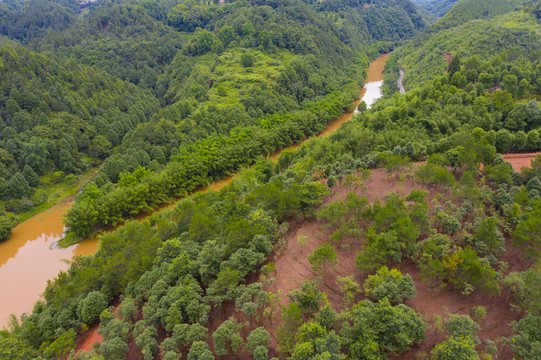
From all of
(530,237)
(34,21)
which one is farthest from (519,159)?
(34,21)

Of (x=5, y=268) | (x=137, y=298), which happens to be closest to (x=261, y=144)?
(x=137, y=298)

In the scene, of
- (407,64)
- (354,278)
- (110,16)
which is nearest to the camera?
(354,278)

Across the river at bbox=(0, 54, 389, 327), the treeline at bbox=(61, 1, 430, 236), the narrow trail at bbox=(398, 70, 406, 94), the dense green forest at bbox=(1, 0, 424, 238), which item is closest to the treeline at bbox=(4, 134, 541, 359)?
the river at bbox=(0, 54, 389, 327)

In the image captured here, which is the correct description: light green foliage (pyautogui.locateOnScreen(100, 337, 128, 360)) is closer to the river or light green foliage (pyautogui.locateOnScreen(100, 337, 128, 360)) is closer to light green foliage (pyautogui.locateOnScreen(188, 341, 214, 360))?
light green foliage (pyautogui.locateOnScreen(188, 341, 214, 360))

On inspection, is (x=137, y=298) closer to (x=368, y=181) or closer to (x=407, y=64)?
(x=368, y=181)

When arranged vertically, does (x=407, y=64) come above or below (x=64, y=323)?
below

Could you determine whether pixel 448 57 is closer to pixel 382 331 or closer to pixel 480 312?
pixel 480 312
